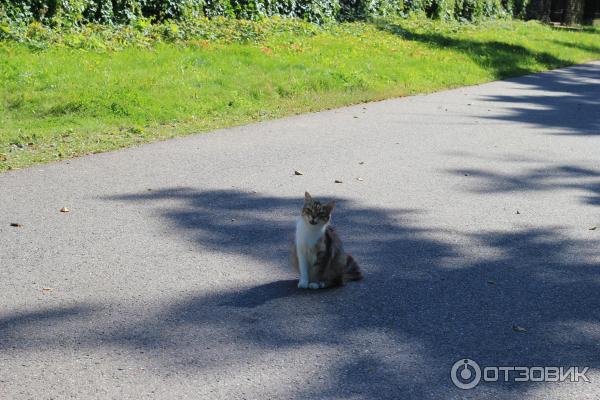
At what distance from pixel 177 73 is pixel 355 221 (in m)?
7.90

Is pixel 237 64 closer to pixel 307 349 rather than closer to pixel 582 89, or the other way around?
pixel 582 89

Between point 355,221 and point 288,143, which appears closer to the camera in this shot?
point 355,221

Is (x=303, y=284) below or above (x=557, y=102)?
above

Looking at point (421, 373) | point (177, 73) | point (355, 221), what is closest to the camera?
point (421, 373)

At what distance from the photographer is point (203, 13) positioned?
2147cm

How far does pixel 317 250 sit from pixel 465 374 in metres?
1.55

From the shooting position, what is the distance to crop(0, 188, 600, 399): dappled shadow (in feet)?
16.2

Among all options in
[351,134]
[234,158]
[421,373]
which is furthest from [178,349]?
[351,134]

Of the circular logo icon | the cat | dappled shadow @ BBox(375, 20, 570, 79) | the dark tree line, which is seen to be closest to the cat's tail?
the cat

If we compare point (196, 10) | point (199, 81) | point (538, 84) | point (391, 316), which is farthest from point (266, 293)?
point (196, 10)

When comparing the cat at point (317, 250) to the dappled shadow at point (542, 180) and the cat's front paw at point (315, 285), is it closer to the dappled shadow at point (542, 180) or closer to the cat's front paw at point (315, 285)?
the cat's front paw at point (315, 285)

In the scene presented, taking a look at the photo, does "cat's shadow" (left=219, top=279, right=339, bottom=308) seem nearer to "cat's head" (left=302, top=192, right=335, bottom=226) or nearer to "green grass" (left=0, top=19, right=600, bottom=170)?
"cat's head" (left=302, top=192, right=335, bottom=226)
